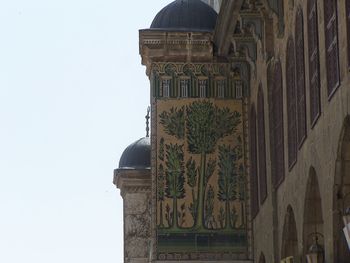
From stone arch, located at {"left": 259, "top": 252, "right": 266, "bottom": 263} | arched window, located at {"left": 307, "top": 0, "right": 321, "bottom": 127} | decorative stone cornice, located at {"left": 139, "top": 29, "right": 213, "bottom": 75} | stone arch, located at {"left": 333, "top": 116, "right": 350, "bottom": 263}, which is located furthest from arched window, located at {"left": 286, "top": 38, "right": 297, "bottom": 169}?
decorative stone cornice, located at {"left": 139, "top": 29, "right": 213, "bottom": 75}

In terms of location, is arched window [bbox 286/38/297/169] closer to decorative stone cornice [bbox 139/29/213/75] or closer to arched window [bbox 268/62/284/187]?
arched window [bbox 268/62/284/187]

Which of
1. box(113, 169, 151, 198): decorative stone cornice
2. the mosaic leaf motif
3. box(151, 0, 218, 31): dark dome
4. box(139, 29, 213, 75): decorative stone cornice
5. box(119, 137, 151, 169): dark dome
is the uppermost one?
box(151, 0, 218, 31): dark dome

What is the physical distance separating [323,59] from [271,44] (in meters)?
6.62

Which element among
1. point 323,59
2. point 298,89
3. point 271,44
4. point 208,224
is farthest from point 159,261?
point 323,59

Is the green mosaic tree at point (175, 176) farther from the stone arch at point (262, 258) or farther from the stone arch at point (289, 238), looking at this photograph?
the stone arch at point (289, 238)

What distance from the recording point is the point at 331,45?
21469 millimetres

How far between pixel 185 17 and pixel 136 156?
11.3 metres

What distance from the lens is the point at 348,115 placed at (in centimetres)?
2005

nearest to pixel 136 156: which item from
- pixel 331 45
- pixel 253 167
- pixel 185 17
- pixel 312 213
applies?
pixel 185 17

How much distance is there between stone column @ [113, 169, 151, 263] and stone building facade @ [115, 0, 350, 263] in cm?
944

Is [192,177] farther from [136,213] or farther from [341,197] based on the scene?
[341,197]

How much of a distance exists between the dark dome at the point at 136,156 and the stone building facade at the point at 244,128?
1015 cm

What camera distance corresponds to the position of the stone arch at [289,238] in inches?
1037

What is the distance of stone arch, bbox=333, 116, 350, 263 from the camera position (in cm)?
2086
